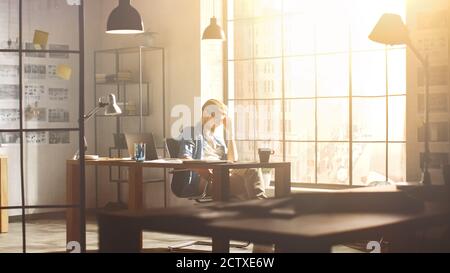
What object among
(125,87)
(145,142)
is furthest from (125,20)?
(125,87)

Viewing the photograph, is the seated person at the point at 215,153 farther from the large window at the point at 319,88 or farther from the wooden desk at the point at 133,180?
the large window at the point at 319,88

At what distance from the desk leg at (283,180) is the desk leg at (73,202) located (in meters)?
1.91

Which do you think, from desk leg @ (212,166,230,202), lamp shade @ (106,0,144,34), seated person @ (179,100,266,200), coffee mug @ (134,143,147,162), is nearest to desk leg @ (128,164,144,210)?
coffee mug @ (134,143,147,162)

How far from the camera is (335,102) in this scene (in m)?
8.00

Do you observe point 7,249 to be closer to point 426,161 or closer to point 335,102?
point 335,102

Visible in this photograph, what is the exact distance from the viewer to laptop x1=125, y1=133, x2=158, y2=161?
23.3 ft

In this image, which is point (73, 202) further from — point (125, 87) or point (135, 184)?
point (125, 87)

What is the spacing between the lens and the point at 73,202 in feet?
22.8

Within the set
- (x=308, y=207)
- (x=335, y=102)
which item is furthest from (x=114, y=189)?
(x=308, y=207)

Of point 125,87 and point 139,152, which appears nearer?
point 139,152

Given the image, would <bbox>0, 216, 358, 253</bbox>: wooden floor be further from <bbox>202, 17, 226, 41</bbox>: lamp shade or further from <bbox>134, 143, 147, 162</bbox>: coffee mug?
<bbox>202, 17, 226, 41</bbox>: lamp shade

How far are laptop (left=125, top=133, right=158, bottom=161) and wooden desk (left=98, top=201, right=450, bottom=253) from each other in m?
4.37

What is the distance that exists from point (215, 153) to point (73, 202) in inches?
58.6
